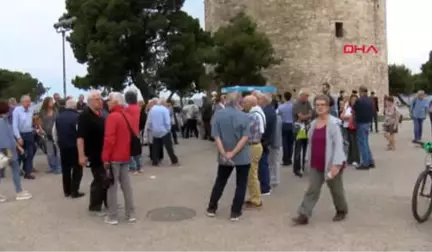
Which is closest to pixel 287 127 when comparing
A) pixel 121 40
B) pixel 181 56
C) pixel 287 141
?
pixel 287 141

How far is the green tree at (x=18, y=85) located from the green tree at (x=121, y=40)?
37176 millimetres

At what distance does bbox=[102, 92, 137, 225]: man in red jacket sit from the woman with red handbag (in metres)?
5.95

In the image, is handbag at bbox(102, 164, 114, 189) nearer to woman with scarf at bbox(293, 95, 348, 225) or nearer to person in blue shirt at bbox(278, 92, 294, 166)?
woman with scarf at bbox(293, 95, 348, 225)

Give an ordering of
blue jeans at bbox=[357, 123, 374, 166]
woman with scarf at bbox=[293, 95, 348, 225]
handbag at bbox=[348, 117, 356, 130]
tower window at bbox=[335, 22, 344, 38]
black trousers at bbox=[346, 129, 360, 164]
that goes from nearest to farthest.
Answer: woman with scarf at bbox=[293, 95, 348, 225] → blue jeans at bbox=[357, 123, 374, 166] → handbag at bbox=[348, 117, 356, 130] → black trousers at bbox=[346, 129, 360, 164] → tower window at bbox=[335, 22, 344, 38]

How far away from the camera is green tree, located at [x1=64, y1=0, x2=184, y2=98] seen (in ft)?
90.8

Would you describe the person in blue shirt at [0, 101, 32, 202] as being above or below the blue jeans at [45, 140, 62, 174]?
above

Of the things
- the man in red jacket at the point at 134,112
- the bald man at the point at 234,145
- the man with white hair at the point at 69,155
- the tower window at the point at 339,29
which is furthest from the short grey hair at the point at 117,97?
the tower window at the point at 339,29

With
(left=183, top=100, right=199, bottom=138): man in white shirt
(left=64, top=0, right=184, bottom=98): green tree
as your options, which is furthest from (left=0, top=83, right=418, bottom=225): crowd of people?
(left=64, top=0, right=184, bottom=98): green tree

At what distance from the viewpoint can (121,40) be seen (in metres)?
28.3

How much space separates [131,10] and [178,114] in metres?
8.57

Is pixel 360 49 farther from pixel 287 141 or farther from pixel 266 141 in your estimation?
pixel 266 141

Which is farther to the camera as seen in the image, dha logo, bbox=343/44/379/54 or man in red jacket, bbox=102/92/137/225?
dha logo, bbox=343/44/379/54

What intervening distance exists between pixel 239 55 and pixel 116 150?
1919 centimetres

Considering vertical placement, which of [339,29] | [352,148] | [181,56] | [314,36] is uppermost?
[339,29]
